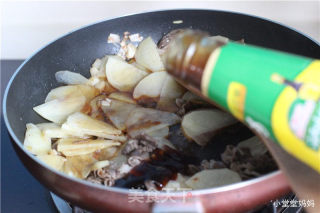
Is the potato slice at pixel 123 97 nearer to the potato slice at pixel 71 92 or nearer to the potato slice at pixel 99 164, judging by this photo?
the potato slice at pixel 71 92

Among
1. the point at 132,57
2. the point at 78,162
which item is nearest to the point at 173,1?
the point at 132,57

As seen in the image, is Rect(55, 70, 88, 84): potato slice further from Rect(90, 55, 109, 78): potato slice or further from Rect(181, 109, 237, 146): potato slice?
Rect(181, 109, 237, 146): potato slice

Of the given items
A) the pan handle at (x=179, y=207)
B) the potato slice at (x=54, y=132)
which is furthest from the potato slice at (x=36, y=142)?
the pan handle at (x=179, y=207)

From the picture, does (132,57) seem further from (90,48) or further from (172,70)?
(172,70)

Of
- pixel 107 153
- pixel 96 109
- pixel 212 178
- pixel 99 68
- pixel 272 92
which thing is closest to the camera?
pixel 272 92

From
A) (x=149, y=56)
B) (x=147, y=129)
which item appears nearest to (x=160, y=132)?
(x=147, y=129)

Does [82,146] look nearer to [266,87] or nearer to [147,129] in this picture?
[147,129]
